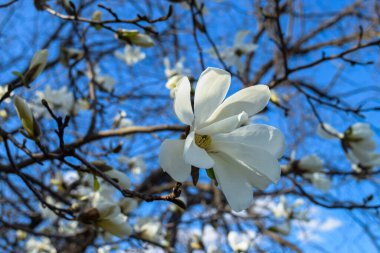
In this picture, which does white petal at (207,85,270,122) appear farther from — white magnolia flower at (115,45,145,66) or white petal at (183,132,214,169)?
white magnolia flower at (115,45,145,66)

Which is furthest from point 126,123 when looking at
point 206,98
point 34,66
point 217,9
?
point 217,9

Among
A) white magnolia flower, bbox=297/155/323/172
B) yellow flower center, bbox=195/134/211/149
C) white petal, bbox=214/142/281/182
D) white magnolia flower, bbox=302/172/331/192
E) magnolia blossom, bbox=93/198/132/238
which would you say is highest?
yellow flower center, bbox=195/134/211/149

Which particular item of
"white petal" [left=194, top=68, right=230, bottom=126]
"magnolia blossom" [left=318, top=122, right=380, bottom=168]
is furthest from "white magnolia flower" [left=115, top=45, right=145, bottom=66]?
"white petal" [left=194, top=68, right=230, bottom=126]

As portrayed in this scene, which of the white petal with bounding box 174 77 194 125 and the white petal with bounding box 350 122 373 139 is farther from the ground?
the white petal with bounding box 174 77 194 125

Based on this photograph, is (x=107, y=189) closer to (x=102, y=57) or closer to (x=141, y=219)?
(x=141, y=219)

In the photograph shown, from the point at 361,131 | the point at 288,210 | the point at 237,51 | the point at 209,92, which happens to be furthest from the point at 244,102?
the point at 288,210

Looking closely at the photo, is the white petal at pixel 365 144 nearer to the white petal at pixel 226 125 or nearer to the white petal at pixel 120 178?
the white petal at pixel 120 178
